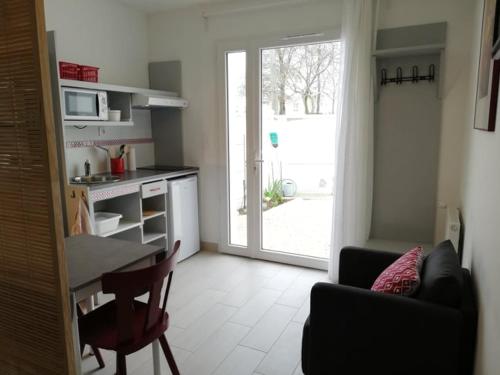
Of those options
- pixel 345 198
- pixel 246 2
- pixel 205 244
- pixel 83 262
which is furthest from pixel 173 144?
pixel 83 262

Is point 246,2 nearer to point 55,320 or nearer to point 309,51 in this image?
point 309,51

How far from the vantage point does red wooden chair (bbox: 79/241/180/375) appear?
155cm

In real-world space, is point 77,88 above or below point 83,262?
above

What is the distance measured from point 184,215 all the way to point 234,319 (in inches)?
60.8

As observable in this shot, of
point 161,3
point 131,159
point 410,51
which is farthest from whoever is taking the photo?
point 131,159

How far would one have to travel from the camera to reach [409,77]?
308cm

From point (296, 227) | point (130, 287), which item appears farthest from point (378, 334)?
point (296, 227)

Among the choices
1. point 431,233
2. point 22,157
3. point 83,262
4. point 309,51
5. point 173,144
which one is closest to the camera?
point 22,157

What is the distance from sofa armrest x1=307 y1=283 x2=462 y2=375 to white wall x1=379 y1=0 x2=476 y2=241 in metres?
1.72

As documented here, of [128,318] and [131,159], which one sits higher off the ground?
[131,159]

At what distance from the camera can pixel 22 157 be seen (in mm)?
1395

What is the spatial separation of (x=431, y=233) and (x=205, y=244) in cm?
241

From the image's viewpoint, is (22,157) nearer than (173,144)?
Yes

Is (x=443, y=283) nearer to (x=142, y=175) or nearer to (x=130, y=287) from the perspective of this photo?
(x=130, y=287)
